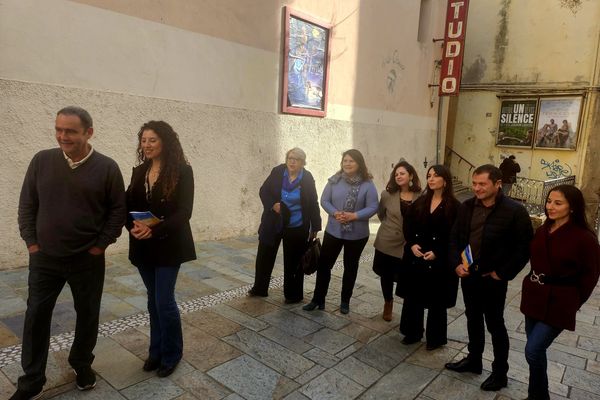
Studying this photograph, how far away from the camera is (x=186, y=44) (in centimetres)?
643

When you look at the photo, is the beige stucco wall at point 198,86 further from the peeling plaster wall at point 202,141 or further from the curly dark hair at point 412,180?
the curly dark hair at point 412,180

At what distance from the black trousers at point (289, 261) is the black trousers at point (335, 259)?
0.23 meters

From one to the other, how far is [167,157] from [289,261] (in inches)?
83.7

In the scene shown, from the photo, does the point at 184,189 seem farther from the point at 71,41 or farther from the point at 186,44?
the point at 186,44

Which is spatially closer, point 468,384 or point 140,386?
point 140,386

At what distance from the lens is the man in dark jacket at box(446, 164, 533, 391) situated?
3.04m

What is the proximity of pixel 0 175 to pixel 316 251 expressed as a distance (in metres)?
3.63

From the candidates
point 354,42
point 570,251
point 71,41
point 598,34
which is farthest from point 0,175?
point 598,34

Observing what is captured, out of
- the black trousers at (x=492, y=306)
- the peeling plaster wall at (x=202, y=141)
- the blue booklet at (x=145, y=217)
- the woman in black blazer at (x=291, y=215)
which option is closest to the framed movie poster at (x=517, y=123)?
the peeling plaster wall at (x=202, y=141)

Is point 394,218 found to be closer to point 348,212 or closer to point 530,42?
point 348,212

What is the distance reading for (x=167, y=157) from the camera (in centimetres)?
287

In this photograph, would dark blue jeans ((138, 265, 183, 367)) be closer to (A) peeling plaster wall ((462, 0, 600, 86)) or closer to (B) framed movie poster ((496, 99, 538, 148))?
(B) framed movie poster ((496, 99, 538, 148))

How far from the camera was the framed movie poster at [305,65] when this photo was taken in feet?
26.0

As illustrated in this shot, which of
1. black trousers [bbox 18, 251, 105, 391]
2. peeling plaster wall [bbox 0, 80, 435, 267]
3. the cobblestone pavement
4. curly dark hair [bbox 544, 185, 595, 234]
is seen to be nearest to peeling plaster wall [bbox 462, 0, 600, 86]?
peeling plaster wall [bbox 0, 80, 435, 267]
